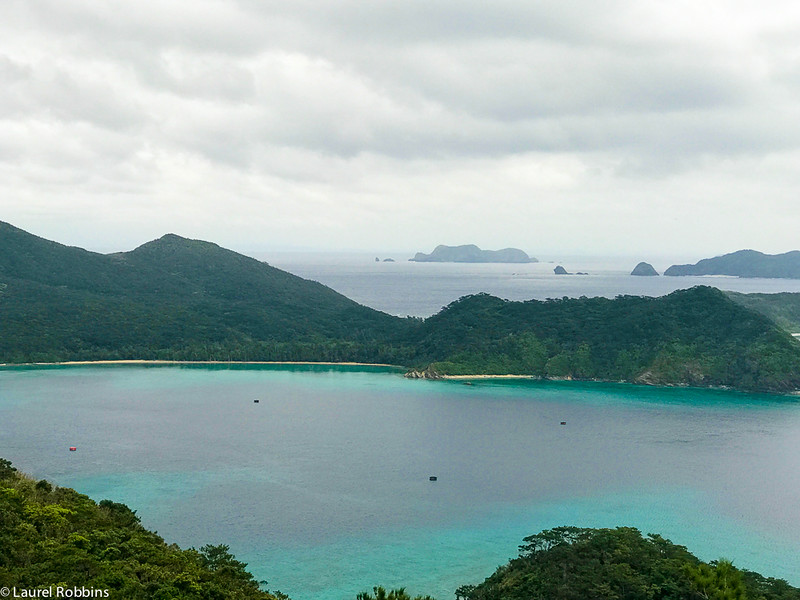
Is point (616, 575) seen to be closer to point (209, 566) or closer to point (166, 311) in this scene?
point (209, 566)

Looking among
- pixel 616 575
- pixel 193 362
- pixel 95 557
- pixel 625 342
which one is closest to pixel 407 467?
pixel 616 575

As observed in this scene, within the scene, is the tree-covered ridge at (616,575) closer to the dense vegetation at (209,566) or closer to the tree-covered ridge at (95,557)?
the dense vegetation at (209,566)

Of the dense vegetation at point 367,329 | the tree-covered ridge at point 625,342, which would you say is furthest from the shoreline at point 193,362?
the tree-covered ridge at point 625,342

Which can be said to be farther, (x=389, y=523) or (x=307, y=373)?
(x=307, y=373)

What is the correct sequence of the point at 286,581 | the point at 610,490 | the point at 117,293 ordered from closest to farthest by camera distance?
the point at 286,581 < the point at 610,490 < the point at 117,293

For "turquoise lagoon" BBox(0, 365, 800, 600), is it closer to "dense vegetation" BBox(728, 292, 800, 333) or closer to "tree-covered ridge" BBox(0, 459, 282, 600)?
"tree-covered ridge" BBox(0, 459, 282, 600)

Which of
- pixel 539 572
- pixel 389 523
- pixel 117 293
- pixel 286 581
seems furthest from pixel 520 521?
pixel 117 293

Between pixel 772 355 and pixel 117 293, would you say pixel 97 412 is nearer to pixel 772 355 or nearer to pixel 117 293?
pixel 117 293

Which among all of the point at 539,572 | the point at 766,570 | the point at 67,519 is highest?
the point at 67,519
